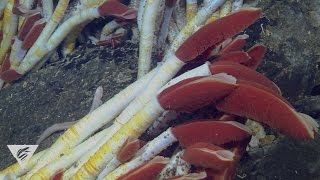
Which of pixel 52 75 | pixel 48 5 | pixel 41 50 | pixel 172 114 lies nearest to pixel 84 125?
pixel 172 114

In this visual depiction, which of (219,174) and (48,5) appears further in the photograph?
(48,5)

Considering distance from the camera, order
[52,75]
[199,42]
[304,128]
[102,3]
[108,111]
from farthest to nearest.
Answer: [52,75], [102,3], [108,111], [199,42], [304,128]

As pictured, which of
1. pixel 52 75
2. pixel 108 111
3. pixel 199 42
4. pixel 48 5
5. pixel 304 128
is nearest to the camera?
pixel 304 128

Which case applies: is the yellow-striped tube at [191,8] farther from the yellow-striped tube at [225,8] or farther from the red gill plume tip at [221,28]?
the red gill plume tip at [221,28]

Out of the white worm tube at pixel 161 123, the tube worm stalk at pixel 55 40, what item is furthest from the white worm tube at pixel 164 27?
the white worm tube at pixel 161 123

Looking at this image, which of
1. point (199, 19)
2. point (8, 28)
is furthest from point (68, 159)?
point (8, 28)

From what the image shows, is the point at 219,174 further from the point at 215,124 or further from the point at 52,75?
the point at 52,75
